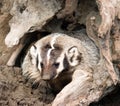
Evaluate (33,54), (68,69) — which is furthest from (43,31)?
(68,69)

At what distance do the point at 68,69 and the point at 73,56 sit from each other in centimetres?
12

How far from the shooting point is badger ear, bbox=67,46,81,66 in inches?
193

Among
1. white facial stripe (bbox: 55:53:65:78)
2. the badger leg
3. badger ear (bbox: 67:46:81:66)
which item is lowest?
the badger leg

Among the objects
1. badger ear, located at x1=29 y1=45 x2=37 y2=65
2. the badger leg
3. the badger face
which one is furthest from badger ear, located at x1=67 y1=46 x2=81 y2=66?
badger ear, located at x1=29 y1=45 x2=37 y2=65

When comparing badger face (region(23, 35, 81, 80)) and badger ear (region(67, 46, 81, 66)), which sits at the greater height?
badger face (region(23, 35, 81, 80))

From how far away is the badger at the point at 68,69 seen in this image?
15.4 feet

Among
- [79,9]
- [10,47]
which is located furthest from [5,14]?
[79,9]

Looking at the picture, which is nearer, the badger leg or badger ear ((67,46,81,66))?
the badger leg

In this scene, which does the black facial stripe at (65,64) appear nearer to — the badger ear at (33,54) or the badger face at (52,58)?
the badger face at (52,58)

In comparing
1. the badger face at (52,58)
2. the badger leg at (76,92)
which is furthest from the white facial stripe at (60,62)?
the badger leg at (76,92)

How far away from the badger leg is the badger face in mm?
126

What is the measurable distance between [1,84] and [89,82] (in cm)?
68

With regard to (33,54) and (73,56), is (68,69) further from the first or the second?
(33,54)

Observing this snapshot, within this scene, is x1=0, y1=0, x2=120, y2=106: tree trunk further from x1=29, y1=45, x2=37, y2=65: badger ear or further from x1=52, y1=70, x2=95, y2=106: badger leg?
x1=29, y1=45, x2=37, y2=65: badger ear
